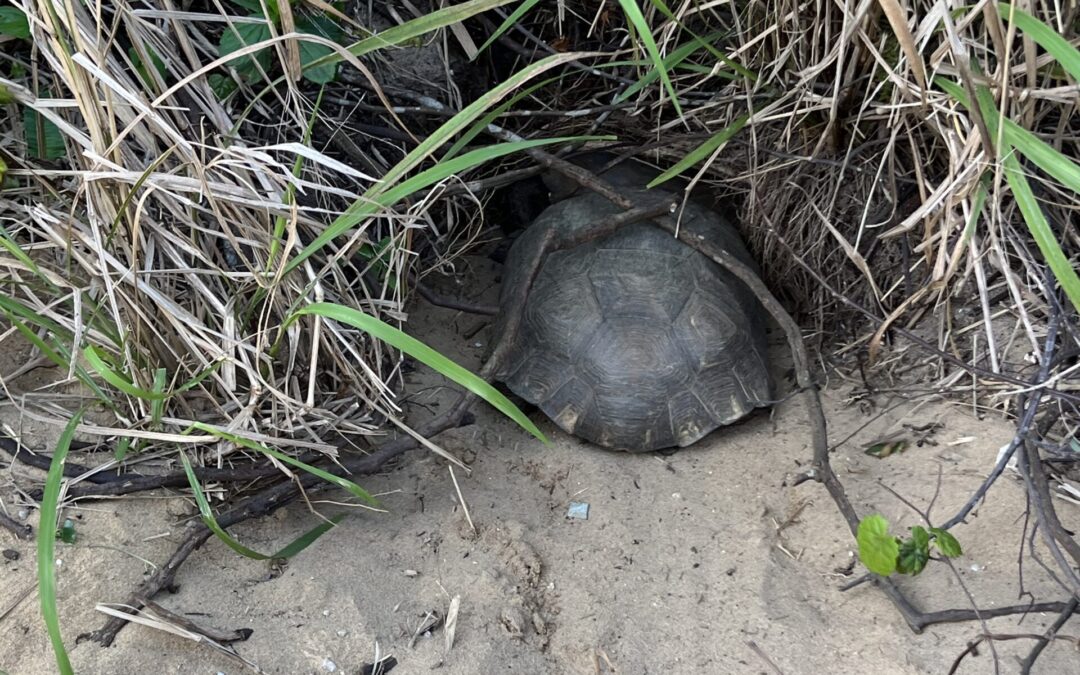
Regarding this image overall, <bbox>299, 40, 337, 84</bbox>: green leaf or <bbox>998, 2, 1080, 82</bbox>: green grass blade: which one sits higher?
<bbox>998, 2, 1080, 82</bbox>: green grass blade

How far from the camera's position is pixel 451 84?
2480 millimetres

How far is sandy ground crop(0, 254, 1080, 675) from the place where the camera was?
1.69 meters

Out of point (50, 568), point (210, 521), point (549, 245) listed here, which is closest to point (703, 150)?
point (549, 245)

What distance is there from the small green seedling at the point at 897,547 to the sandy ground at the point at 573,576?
0.21 metres

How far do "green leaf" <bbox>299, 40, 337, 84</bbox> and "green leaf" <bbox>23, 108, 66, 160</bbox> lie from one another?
0.53 m

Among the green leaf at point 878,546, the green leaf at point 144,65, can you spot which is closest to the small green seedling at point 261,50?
the green leaf at point 144,65

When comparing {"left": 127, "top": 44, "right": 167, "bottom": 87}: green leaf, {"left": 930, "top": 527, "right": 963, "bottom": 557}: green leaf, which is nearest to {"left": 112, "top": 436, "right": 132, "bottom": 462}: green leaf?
{"left": 127, "top": 44, "right": 167, "bottom": 87}: green leaf

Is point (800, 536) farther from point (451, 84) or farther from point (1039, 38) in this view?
point (451, 84)

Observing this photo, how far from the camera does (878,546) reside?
157 cm

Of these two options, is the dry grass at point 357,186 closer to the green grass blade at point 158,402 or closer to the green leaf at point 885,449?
the green grass blade at point 158,402

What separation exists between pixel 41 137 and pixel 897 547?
6.11 feet

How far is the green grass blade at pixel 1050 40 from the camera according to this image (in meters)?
1.45

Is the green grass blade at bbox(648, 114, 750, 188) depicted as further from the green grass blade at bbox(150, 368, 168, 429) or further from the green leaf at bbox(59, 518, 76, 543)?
the green leaf at bbox(59, 518, 76, 543)

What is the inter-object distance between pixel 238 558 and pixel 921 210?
159 centimetres
